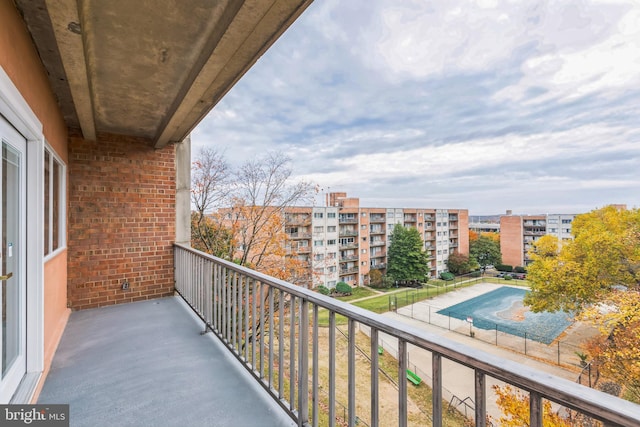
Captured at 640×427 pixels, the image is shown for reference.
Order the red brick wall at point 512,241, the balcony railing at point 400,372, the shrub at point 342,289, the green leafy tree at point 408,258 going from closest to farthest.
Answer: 1. the balcony railing at point 400,372
2. the shrub at point 342,289
3. the green leafy tree at point 408,258
4. the red brick wall at point 512,241

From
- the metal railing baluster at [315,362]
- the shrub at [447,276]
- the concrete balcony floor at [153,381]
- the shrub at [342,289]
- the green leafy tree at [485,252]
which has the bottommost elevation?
the shrub at [447,276]

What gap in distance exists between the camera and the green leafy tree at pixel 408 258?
1008 inches

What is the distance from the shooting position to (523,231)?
1297 inches

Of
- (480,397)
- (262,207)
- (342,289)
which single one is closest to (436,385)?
(480,397)

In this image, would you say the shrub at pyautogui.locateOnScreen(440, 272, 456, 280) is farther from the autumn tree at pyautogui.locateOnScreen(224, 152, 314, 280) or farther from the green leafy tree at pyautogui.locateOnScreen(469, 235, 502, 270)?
the autumn tree at pyautogui.locateOnScreen(224, 152, 314, 280)

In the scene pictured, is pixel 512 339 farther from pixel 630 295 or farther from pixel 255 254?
pixel 255 254

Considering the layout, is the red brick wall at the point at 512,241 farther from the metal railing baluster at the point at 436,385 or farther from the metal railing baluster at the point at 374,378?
the metal railing baluster at the point at 436,385

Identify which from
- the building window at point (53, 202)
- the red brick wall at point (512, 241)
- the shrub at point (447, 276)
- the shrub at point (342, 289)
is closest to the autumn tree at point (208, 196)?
the building window at point (53, 202)

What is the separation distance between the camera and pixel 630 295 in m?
10.3

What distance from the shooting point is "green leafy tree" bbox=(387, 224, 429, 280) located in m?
25.6

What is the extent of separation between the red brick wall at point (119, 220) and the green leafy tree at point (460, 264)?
31951 millimetres

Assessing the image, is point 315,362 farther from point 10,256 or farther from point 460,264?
point 460,264

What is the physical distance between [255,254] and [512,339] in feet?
43.7

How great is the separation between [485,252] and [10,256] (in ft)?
125
